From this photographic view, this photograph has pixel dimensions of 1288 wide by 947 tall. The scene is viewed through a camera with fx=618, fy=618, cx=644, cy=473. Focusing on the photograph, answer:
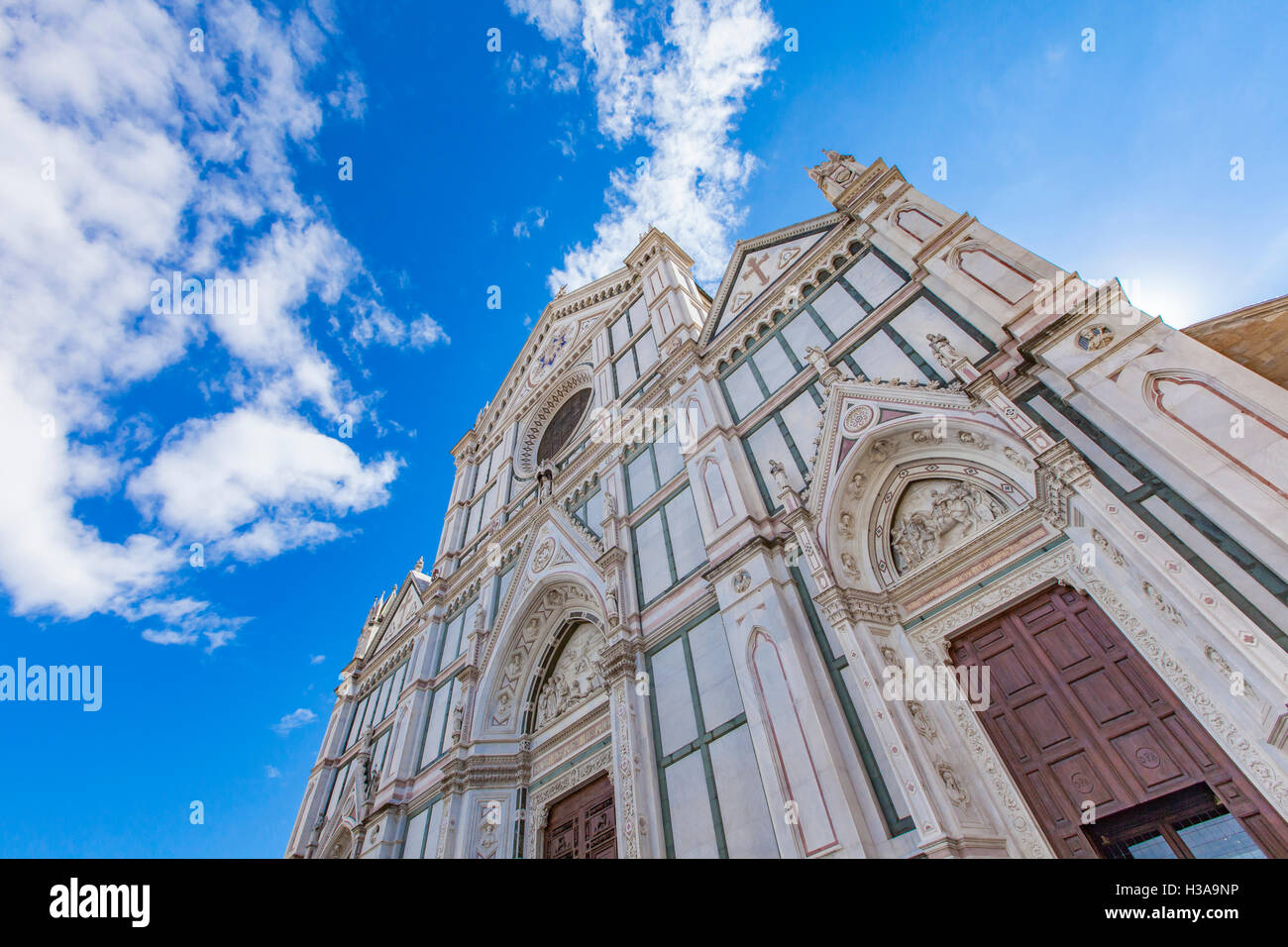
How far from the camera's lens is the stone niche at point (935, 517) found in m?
8.16

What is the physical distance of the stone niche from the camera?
816 cm

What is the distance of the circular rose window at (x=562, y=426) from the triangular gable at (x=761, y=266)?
6712 mm

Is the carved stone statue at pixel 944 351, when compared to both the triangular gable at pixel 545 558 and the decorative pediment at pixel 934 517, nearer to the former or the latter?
the decorative pediment at pixel 934 517

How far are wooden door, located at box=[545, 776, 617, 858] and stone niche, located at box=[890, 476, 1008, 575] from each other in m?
6.82

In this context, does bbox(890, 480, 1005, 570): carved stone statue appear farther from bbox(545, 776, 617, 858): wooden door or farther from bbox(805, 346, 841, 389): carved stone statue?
bbox(545, 776, 617, 858): wooden door

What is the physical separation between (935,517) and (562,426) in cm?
1482

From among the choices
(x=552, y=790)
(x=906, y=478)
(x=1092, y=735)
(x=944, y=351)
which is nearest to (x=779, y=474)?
(x=906, y=478)

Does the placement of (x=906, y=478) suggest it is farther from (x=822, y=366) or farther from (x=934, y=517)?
(x=822, y=366)

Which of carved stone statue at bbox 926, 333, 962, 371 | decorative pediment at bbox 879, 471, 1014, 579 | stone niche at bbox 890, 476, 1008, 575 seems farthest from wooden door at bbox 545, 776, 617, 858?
carved stone statue at bbox 926, 333, 962, 371

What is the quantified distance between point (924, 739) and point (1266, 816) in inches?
107

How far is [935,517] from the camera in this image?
8.58 m
